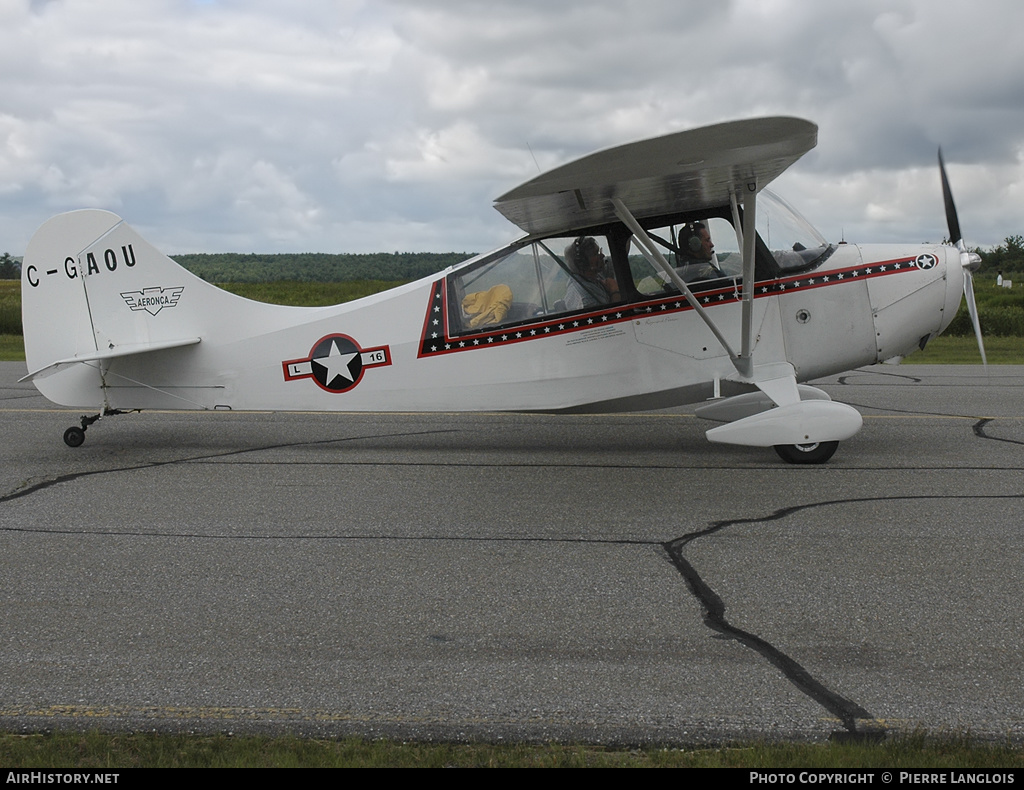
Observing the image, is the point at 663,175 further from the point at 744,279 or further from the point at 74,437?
the point at 74,437

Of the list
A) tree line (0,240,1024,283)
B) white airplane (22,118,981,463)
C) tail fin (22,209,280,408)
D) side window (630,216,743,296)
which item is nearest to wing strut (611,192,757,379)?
white airplane (22,118,981,463)

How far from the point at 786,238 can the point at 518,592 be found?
5.03 meters

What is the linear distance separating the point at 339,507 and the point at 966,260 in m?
6.05

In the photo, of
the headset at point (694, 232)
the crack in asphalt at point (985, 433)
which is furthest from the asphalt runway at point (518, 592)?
the headset at point (694, 232)

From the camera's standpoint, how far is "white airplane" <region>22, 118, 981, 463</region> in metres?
8.45

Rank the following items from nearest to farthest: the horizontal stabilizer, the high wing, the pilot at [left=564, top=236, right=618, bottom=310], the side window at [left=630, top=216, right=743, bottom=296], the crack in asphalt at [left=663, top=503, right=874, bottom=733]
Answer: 1. the crack in asphalt at [left=663, top=503, right=874, bottom=733]
2. the high wing
3. the side window at [left=630, top=216, right=743, bottom=296]
4. the pilot at [left=564, top=236, right=618, bottom=310]
5. the horizontal stabilizer

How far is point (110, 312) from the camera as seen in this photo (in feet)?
29.7

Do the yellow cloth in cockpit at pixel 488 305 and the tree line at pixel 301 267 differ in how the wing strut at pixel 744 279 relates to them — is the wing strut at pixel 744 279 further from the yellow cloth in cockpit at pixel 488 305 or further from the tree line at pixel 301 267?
the tree line at pixel 301 267

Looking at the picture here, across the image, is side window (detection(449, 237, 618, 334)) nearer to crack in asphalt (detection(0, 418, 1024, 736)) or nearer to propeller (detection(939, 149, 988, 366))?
crack in asphalt (detection(0, 418, 1024, 736))

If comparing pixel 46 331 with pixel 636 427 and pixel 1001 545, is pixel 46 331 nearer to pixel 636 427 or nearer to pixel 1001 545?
pixel 636 427

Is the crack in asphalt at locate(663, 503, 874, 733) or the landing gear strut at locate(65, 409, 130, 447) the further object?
the landing gear strut at locate(65, 409, 130, 447)

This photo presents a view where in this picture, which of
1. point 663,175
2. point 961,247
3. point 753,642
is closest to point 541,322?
point 663,175

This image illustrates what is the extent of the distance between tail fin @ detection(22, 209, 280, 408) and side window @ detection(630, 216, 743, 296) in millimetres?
3745

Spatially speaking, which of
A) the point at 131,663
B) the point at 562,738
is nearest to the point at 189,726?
the point at 131,663
